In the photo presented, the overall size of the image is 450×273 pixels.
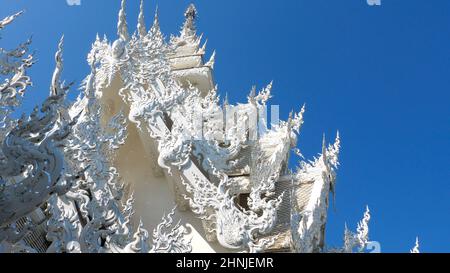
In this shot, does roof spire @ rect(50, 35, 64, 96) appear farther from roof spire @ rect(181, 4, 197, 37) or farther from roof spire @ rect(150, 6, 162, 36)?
roof spire @ rect(181, 4, 197, 37)

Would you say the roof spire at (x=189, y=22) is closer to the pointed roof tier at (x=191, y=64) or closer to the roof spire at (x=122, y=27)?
the pointed roof tier at (x=191, y=64)

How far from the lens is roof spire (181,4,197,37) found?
42.0 feet

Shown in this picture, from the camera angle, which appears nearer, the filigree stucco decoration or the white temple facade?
the white temple facade

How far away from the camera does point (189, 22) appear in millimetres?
13688

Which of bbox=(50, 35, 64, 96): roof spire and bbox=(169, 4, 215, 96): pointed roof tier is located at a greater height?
bbox=(169, 4, 215, 96): pointed roof tier

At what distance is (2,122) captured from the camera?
19.8 ft

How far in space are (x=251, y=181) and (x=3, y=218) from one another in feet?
14.2

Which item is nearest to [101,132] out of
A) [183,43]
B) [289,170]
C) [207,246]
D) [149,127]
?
Answer: [149,127]

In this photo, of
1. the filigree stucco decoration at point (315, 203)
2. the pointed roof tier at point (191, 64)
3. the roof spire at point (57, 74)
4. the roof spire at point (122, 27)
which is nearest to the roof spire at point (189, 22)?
the pointed roof tier at point (191, 64)

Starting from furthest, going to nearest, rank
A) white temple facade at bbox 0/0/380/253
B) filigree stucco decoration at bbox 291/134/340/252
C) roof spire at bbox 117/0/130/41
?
roof spire at bbox 117/0/130/41 < filigree stucco decoration at bbox 291/134/340/252 < white temple facade at bbox 0/0/380/253

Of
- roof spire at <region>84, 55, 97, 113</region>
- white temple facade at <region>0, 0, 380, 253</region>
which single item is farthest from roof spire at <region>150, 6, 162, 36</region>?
roof spire at <region>84, 55, 97, 113</region>
